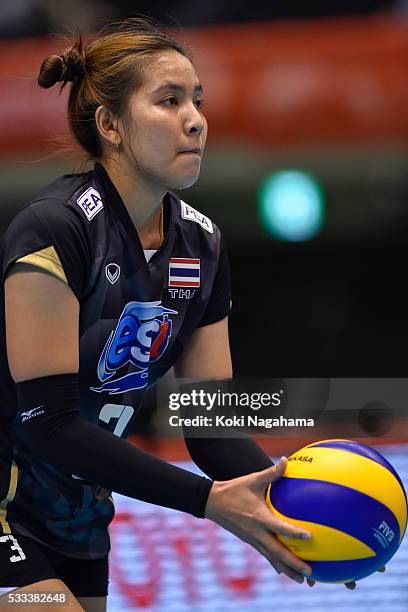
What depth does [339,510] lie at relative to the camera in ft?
7.49

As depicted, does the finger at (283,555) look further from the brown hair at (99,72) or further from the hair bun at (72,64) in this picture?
the hair bun at (72,64)

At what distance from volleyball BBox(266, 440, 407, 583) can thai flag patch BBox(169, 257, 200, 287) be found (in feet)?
1.60

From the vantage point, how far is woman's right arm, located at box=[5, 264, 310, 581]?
220 cm

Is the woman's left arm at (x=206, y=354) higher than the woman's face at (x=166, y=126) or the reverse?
the reverse

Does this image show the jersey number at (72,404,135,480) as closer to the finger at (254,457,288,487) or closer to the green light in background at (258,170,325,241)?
the finger at (254,457,288,487)

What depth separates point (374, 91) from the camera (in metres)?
7.30

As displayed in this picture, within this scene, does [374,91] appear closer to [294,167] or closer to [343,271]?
[294,167]

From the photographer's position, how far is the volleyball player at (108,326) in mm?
2213

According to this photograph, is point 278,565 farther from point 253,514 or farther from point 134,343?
point 134,343

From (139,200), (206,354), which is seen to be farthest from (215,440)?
(139,200)

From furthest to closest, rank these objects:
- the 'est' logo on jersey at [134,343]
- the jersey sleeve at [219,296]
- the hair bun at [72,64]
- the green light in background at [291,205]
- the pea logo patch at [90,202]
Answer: the green light in background at [291,205] < the jersey sleeve at [219,296] < the hair bun at [72,64] < the 'est' logo on jersey at [134,343] < the pea logo patch at [90,202]

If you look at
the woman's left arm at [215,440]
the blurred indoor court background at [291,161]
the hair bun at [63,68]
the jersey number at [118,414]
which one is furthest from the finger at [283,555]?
the blurred indoor court background at [291,161]

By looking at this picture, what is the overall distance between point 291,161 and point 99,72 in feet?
18.8

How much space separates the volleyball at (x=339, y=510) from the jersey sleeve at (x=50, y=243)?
627 millimetres
